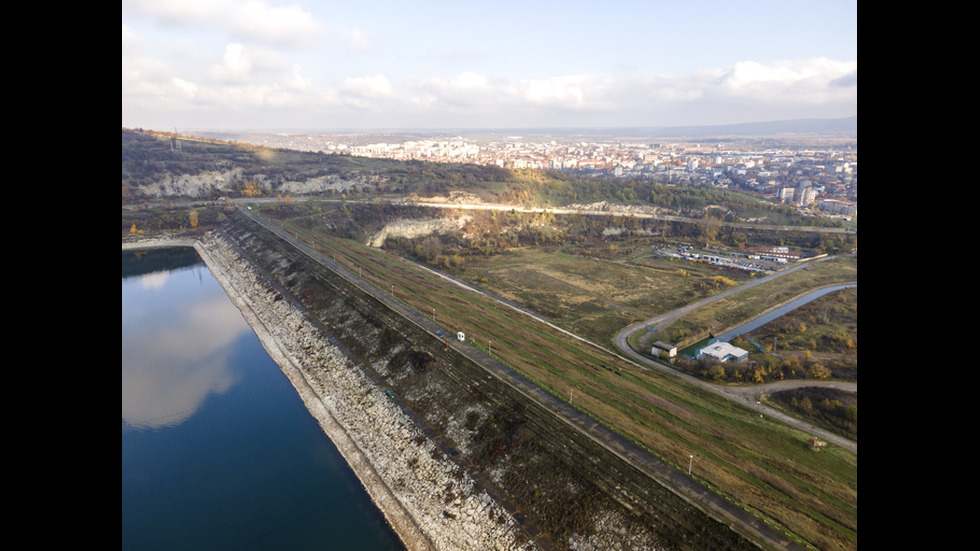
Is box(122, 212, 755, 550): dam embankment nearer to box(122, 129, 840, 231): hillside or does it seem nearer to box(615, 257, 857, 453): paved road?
box(615, 257, 857, 453): paved road

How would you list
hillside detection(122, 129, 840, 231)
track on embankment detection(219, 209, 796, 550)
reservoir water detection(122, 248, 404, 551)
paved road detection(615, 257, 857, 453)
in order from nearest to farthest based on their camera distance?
track on embankment detection(219, 209, 796, 550) → reservoir water detection(122, 248, 404, 551) → paved road detection(615, 257, 857, 453) → hillside detection(122, 129, 840, 231)

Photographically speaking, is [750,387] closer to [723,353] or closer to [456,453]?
[723,353]

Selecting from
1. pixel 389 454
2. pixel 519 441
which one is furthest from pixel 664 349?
pixel 389 454

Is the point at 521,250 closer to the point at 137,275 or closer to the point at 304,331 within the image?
the point at 304,331

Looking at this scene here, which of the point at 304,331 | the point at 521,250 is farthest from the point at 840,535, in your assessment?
the point at 521,250

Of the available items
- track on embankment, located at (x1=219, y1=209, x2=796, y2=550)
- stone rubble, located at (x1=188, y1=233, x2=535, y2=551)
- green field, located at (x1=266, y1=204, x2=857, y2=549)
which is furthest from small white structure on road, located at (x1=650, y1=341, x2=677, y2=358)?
stone rubble, located at (x1=188, y1=233, x2=535, y2=551)
